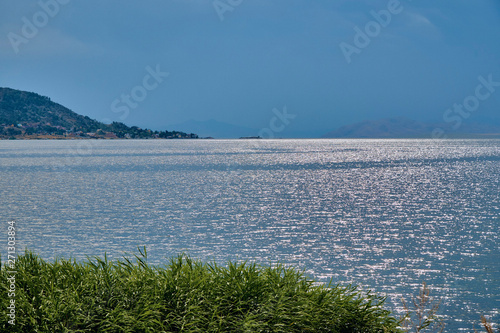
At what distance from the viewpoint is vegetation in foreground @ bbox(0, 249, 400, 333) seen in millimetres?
9016

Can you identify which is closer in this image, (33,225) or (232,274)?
(232,274)

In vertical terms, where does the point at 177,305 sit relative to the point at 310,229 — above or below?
below

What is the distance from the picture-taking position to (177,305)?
30.8ft

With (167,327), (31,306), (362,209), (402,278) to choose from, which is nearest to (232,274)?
(167,327)

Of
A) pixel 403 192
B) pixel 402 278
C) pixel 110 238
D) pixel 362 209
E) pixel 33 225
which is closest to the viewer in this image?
pixel 402 278

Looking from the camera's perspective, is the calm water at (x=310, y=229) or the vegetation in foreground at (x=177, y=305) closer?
the vegetation in foreground at (x=177, y=305)

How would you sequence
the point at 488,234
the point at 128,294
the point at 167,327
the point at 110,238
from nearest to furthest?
the point at 167,327 < the point at 128,294 < the point at 110,238 < the point at 488,234

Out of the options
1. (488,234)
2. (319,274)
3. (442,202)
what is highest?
(442,202)

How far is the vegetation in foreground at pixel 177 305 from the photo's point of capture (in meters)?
9.02

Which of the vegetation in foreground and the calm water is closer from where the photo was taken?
the vegetation in foreground

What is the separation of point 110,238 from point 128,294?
1146 inches

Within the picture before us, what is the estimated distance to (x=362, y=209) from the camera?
55.8 metres

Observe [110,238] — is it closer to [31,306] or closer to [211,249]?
[211,249]

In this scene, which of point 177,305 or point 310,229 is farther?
point 310,229
